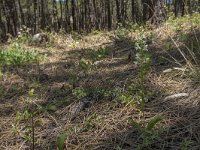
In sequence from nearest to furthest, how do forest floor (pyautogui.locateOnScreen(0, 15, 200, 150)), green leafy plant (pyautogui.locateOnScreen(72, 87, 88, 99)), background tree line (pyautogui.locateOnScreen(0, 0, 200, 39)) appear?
forest floor (pyautogui.locateOnScreen(0, 15, 200, 150)), green leafy plant (pyautogui.locateOnScreen(72, 87, 88, 99)), background tree line (pyautogui.locateOnScreen(0, 0, 200, 39))

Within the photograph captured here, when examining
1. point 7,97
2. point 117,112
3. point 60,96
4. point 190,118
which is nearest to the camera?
point 190,118

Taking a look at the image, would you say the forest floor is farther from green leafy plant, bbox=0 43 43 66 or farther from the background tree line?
the background tree line

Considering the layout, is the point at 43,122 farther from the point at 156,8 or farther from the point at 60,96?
the point at 156,8

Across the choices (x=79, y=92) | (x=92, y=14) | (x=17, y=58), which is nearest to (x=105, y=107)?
(x=79, y=92)

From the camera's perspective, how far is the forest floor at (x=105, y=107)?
2693 millimetres

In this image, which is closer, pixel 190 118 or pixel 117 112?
pixel 190 118

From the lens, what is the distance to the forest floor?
2693 millimetres

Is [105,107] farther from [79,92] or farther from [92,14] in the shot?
[92,14]

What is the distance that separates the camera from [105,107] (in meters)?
3.26

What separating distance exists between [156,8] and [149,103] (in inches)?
198

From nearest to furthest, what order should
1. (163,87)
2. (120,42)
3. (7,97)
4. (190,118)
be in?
(190,118) < (163,87) < (7,97) < (120,42)

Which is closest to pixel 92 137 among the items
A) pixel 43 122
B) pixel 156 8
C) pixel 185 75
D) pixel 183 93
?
pixel 43 122

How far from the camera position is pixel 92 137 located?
284 cm

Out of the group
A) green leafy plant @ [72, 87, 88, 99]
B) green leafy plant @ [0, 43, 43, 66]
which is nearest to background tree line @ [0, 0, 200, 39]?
green leafy plant @ [0, 43, 43, 66]
